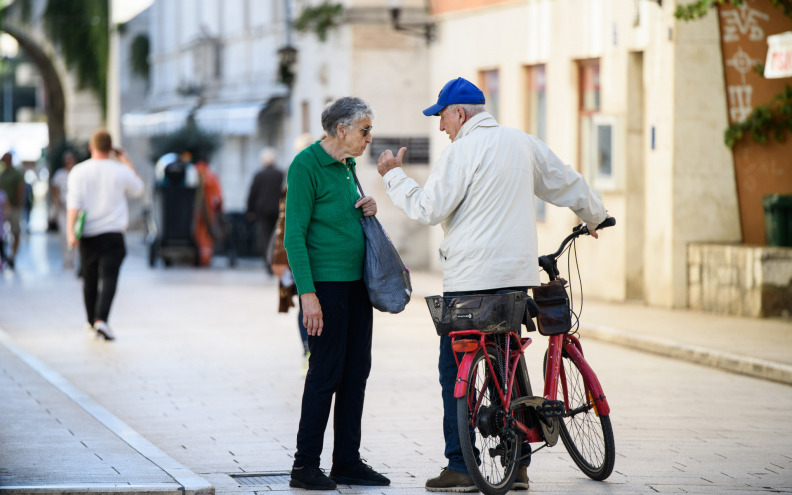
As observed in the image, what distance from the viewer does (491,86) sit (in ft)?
72.8

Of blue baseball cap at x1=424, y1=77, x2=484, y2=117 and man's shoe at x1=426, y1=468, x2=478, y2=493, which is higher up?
blue baseball cap at x1=424, y1=77, x2=484, y2=117

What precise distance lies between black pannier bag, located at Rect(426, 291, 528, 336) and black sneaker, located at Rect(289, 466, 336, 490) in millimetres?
963

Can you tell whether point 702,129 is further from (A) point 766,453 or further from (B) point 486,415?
(B) point 486,415

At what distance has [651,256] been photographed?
677 inches

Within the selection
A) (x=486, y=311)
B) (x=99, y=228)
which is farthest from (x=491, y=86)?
(x=486, y=311)

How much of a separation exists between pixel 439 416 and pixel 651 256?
27.2ft

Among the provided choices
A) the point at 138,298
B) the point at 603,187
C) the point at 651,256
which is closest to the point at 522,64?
the point at 603,187

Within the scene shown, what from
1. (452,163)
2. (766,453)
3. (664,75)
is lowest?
(766,453)

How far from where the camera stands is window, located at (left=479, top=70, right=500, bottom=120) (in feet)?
72.4

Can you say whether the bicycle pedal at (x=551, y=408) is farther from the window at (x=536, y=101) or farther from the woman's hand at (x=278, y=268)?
the window at (x=536, y=101)

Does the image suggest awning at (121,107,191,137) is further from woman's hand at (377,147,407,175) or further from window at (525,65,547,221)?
woman's hand at (377,147,407,175)

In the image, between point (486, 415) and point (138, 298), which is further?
point (138, 298)

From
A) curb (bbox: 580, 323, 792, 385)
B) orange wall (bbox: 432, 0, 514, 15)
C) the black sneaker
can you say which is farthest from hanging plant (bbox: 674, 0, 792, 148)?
the black sneaker

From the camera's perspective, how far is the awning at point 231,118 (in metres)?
30.4
